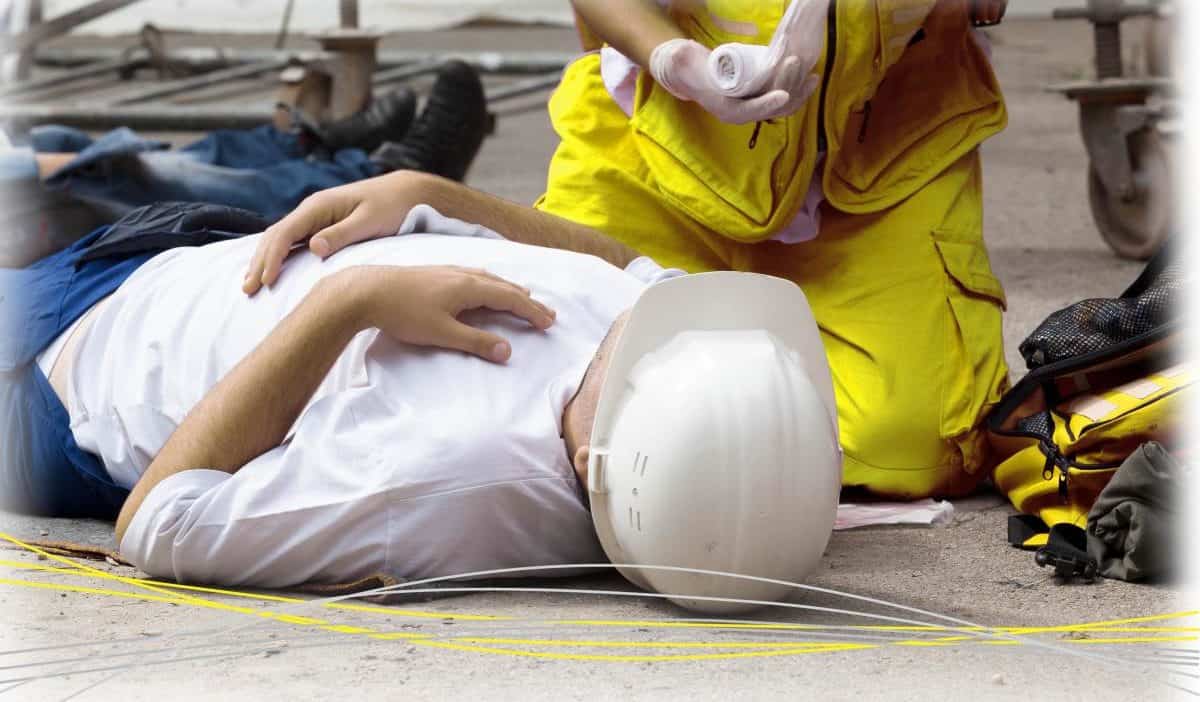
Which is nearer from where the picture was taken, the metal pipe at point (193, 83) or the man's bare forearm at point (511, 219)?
the man's bare forearm at point (511, 219)

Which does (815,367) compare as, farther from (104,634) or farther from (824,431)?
(104,634)

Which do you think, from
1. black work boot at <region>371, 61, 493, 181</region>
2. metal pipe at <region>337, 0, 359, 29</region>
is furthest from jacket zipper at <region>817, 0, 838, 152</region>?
metal pipe at <region>337, 0, 359, 29</region>

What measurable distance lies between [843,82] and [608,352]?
939 mm

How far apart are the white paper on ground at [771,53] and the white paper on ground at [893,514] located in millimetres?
620

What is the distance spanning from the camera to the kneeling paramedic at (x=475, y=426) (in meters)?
1.64

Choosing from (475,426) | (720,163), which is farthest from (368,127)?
(475,426)

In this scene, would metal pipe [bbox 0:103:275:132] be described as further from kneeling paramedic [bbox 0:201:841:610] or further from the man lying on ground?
kneeling paramedic [bbox 0:201:841:610]

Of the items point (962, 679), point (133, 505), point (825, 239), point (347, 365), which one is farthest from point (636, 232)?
point (962, 679)

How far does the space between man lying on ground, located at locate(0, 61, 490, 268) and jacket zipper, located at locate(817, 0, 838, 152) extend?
1472 millimetres

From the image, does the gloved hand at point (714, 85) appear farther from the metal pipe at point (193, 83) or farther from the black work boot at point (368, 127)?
the metal pipe at point (193, 83)

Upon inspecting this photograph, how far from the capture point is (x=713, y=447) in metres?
1.61

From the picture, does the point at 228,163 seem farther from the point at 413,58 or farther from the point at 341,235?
the point at 413,58

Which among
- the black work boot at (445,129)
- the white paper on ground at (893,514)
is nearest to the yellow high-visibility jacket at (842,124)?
the white paper on ground at (893,514)

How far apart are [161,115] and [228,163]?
1120 millimetres
